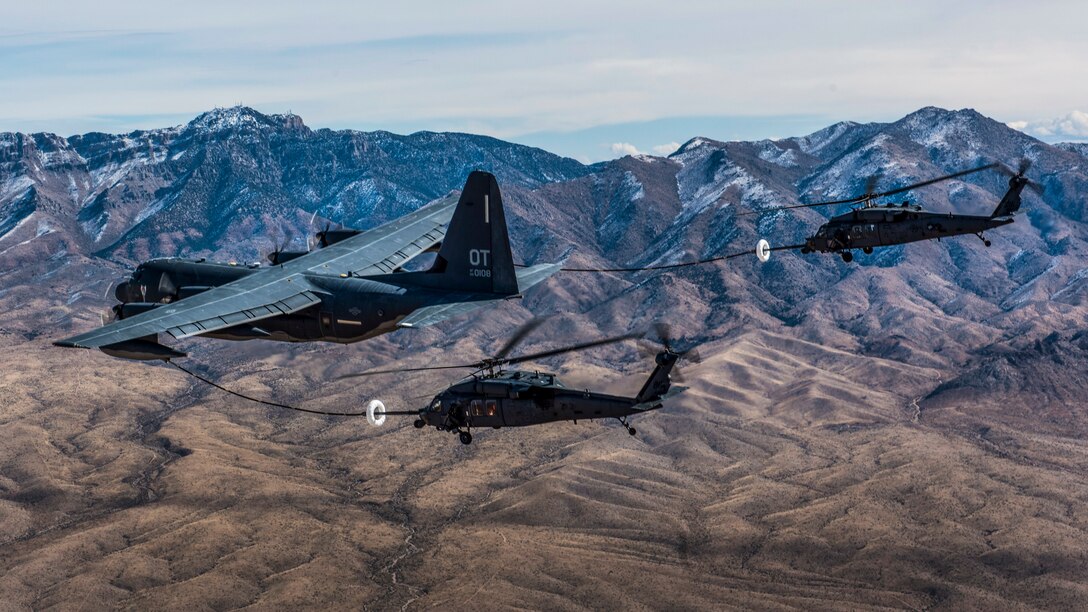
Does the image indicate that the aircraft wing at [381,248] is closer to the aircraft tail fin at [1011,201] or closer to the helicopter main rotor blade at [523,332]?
the helicopter main rotor blade at [523,332]

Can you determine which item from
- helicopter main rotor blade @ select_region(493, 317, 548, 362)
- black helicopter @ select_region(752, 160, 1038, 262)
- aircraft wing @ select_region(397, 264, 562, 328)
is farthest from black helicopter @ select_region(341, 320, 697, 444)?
black helicopter @ select_region(752, 160, 1038, 262)

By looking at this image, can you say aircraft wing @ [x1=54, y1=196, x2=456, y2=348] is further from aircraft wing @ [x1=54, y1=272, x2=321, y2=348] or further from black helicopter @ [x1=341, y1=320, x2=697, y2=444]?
black helicopter @ [x1=341, y1=320, x2=697, y2=444]

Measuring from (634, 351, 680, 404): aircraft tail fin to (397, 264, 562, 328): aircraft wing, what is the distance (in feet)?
34.0

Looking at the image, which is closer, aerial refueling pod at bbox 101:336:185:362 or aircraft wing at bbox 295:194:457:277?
aerial refueling pod at bbox 101:336:185:362

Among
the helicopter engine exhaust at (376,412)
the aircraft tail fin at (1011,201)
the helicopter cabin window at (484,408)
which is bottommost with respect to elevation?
the helicopter cabin window at (484,408)

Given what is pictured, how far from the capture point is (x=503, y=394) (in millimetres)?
51500

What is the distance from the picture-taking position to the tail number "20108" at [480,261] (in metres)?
59.8

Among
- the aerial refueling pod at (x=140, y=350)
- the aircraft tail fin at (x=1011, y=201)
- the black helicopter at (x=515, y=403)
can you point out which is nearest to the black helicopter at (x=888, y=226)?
the aircraft tail fin at (x=1011, y=201)

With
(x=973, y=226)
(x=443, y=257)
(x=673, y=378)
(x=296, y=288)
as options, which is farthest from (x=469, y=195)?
(x=973, y=226)

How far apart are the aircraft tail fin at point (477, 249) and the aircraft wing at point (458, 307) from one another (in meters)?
1.13

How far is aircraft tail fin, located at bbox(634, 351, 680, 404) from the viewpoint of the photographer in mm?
52534

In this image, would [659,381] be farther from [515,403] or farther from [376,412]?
[376,412]

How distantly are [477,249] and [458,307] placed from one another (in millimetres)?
5020

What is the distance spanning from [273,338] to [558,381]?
19.4 metres
